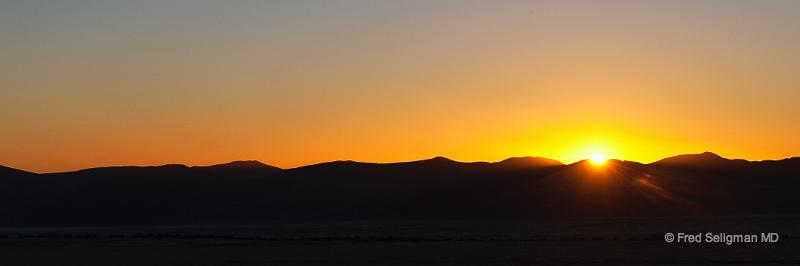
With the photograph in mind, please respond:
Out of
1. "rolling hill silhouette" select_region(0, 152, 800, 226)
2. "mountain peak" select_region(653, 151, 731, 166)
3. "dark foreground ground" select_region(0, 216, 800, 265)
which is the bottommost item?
"dark foreground ground" select_region(0, 216, 800, 265)

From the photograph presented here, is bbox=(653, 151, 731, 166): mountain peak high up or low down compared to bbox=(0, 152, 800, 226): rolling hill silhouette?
up

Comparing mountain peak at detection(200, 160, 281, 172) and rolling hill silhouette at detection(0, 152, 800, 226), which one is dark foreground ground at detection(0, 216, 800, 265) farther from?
mountain peak at detection(200, 160, 281, 172)

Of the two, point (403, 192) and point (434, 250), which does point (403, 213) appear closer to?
point (403, 192)

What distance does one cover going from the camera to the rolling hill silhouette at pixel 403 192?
10031cm

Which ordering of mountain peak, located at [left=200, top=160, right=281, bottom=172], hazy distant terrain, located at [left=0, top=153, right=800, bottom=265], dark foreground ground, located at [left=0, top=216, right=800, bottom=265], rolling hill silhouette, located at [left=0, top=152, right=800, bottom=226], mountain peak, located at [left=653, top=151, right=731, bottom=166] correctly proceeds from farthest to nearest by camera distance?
mountain peak, located at [left=200, top=160, right=281, bottom=172], mountain peak, located at [left=653, top=151, right=731, bottom=166], rolling hill silhouette, located at [left=0, top=152, right=800, bottom=226], hazy distant terrain, located at [left=0, top=153, right=800, bottom=265], dark foreground ground, located at [left=0, top=216, right=800, bottom=265]

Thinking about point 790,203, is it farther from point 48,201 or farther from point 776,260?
point 48,201

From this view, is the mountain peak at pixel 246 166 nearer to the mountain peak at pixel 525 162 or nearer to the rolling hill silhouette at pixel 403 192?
the rolling hill silhouette at pixel 403 192

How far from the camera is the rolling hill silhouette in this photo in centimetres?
10031

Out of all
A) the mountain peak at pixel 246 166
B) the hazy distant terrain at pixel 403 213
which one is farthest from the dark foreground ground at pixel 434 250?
the mountain peak at pixel 246 166

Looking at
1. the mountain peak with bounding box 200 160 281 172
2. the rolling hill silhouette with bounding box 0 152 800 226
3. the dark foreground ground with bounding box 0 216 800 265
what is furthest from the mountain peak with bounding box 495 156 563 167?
the dark foreground ground with bounding box 0 216 800 265

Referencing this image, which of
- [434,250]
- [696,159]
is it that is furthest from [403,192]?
[434,250]

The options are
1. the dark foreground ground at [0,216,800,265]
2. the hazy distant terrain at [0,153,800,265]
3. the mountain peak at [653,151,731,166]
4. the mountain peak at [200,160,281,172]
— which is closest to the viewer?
the dark foreground ground at [0,216,800,265]

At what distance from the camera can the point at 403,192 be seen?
122250 millimetres

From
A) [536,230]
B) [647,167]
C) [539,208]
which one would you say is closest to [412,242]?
[536,230]
